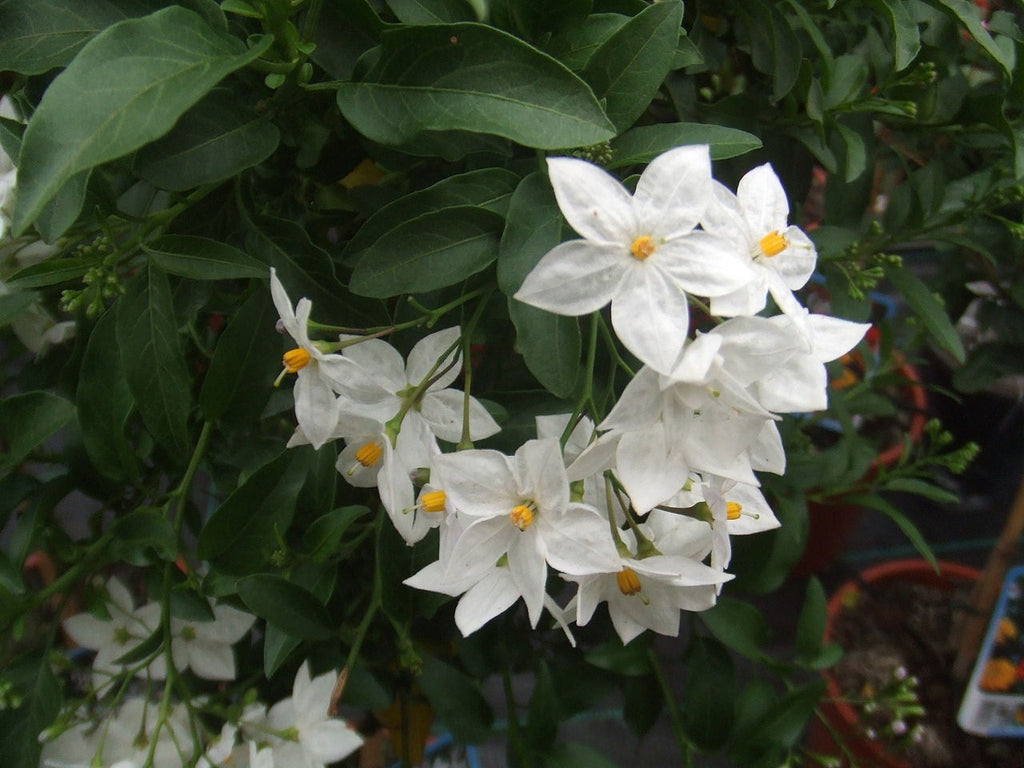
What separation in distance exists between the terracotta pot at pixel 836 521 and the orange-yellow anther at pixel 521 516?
102 cm

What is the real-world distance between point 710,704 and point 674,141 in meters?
0.57

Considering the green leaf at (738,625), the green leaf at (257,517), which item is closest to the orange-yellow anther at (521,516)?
the green leaf at (257,517)

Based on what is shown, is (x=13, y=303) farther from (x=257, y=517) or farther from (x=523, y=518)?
(x=523, y=518)

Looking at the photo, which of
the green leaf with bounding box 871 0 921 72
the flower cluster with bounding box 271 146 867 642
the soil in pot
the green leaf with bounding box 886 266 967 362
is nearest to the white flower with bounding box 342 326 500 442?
the flower cluster with bounding box 271 146 867 642

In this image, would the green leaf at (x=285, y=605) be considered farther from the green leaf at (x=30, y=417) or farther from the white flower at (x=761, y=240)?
the white flower at (x=761, y=240)

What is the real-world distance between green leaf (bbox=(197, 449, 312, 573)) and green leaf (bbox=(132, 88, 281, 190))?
21cm

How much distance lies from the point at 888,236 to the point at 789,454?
0.27 m

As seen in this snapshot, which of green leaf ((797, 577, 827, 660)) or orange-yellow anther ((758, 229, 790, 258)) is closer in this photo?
orange-yellow anther ((758, 229, 790, 258))

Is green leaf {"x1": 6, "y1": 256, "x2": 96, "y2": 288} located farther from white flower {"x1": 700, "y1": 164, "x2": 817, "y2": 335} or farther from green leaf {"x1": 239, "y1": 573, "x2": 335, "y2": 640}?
white flower {"x1": 700, "y1": 164, "x2": 817, "y2": 335}

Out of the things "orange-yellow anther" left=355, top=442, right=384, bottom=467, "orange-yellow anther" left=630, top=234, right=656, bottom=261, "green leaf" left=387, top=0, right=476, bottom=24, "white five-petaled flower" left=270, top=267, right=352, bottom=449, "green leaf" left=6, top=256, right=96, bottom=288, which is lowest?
"orange-yellow anther" left=355, top=442, right=384, bottom=467

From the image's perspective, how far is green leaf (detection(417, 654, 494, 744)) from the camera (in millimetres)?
737

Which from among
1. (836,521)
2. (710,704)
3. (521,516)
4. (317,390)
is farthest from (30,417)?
(836,521)

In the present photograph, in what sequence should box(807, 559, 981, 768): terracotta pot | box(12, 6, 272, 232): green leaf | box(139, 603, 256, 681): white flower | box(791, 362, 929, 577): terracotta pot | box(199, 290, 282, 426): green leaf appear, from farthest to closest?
box(791, 362, 929, 577): terracotta pot < box(807, 559, 981, 768): terracotta pot < box(139, 603, 256, 681): white flower < box(199, 290, 282, 426): green leaf < box(12, 6, 272, 232): green leaf

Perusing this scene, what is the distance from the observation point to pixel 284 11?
1.49 ft
